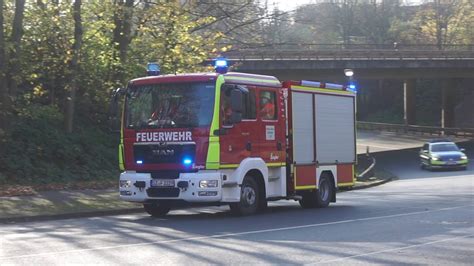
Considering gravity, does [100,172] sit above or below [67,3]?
below

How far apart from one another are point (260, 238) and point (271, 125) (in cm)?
501

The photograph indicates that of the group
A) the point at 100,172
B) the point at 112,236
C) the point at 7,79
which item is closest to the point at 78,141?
the point at 100,172

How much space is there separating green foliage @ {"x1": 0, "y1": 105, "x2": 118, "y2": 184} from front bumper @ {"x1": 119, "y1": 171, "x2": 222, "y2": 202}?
8.00 meters

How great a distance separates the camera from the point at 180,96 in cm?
1585

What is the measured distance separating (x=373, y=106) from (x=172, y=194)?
84.8 m

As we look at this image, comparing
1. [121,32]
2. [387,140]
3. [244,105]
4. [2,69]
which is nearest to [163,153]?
[244,105]

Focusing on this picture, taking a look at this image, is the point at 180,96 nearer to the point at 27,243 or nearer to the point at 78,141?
the point at 27,243

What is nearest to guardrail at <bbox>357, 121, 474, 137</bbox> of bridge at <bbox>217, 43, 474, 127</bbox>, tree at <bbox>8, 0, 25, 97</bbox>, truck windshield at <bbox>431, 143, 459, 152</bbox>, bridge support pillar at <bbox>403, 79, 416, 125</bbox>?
bridge support pillar at <bbox>403, 79, 416, 125</bbox>

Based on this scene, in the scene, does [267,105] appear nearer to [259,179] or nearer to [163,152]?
[259,179]

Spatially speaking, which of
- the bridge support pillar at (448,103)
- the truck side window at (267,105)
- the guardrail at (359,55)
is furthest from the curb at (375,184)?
the bridge support pillar at (448,103)

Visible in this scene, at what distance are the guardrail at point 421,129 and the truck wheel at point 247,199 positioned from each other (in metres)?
56.4

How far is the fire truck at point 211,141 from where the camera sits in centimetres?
1555

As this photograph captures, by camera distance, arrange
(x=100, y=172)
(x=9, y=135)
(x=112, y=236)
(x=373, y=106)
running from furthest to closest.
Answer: (x=373, y=106), (x=100, y=172), (x=9, y=135), (x=112, y=236)

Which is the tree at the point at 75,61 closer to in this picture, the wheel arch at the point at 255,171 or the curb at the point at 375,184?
the curb at the point at 375,184
